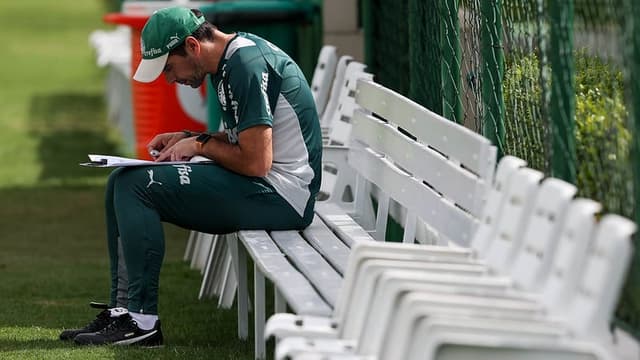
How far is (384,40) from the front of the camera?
893 centimetres

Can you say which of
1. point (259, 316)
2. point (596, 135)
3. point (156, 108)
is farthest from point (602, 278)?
point (156, 108)

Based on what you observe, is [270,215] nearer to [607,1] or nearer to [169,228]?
[607,1]

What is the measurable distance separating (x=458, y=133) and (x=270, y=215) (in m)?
1.21

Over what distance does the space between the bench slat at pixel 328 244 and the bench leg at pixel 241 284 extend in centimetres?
32

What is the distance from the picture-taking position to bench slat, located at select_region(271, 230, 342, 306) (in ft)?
17.1

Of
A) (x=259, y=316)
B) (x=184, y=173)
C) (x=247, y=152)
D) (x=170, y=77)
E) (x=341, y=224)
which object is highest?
(x=170, y=77)

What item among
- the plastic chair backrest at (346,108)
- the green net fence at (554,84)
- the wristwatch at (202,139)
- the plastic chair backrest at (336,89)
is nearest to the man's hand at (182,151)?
Result: the wristwatch at (202,139)

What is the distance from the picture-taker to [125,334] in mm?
6086

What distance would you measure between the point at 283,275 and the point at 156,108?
7.16 m

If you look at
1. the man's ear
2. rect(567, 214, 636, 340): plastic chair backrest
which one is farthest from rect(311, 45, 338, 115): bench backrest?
rect(567, 214, 636, 340): plastic chair backrest

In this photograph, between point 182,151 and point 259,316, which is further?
point 182,151

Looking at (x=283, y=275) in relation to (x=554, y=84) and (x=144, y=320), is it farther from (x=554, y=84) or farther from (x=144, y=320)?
(x=554, y=84)

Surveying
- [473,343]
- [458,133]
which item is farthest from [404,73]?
[473,343]

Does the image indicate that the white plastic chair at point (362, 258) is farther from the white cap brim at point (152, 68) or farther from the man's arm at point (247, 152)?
the white cap brim at point (152, 68)
